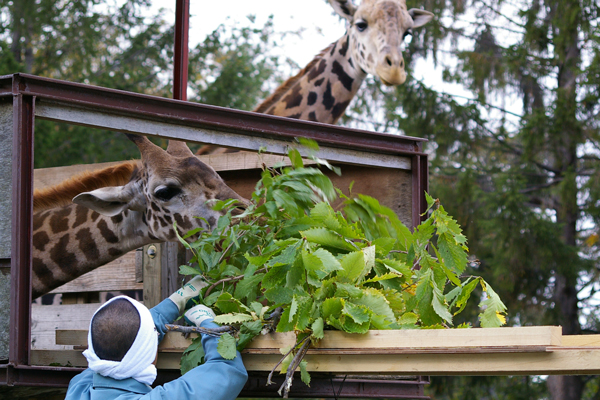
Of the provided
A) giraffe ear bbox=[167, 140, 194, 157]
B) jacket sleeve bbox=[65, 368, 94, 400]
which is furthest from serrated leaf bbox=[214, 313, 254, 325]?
giraffe ear bbox=[167, 140, 194, 157]

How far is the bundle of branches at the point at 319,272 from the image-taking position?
3.14 m

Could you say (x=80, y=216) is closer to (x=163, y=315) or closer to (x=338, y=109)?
(x=163, y=315)

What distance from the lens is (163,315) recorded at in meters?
3.74

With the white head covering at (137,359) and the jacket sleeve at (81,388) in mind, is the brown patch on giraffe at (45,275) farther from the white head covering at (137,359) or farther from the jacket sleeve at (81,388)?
the white head covering at (137,359)

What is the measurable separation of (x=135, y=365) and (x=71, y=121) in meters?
1.61

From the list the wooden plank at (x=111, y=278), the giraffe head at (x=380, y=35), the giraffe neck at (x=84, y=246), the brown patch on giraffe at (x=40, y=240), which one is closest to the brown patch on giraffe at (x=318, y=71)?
the giraffe head at (x=380, y=35)

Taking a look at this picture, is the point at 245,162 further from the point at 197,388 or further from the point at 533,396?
the point at 533,396

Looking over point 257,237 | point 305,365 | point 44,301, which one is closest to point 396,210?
point 257,237

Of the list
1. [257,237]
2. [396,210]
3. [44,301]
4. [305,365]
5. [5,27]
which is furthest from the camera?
[5,27]

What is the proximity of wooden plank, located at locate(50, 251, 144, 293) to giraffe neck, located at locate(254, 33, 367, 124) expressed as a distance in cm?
245

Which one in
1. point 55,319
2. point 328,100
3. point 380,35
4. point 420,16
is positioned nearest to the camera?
point 55,319

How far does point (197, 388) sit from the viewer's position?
10.4ft

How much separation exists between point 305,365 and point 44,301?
8.21 meters

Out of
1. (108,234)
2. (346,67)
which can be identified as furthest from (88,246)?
(346,67)
